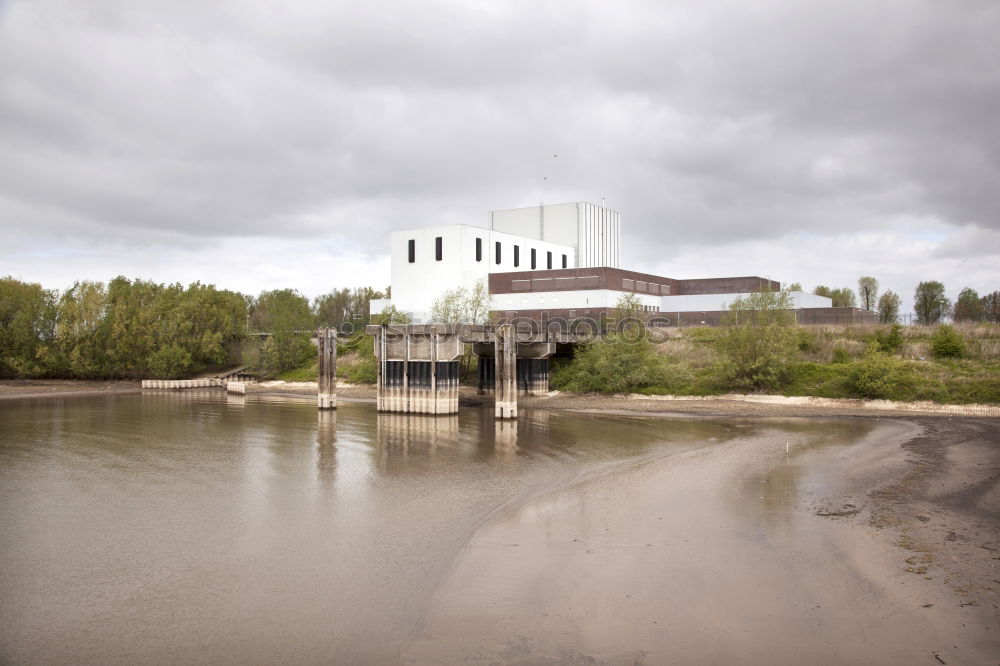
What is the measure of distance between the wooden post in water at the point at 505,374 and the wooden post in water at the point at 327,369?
14519 millimetres

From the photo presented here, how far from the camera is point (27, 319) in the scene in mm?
83625

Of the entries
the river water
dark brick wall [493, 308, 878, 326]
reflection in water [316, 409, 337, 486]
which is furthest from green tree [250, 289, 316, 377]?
the river water

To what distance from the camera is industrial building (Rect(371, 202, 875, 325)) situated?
81.9m

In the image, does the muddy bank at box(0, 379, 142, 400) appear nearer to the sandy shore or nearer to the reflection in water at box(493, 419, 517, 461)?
the reflection in water at box(493, 419, 517, 461)

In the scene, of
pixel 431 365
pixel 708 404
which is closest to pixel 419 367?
pixel 431 365

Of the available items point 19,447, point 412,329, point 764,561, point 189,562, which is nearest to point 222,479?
point 189,562

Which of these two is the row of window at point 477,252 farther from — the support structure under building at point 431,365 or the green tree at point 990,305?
the green tree at point 990,305

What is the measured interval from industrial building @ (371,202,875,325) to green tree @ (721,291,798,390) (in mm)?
23709

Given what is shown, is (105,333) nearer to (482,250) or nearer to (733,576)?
(482,250)

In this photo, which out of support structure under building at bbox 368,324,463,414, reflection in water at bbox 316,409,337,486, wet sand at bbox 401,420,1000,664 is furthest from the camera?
support structure under building at bbox 368,324,463,414

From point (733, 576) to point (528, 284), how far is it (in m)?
71.9

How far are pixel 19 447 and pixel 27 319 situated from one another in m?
58.5

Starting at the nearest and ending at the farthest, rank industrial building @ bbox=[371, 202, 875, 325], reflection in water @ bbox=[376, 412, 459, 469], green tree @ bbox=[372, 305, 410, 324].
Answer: reflection in water @ bbox=[376, 412, 459, 469], industrial building @ bbox=[371, 202, 875, 325], green tree @ bbox=[372, 305, 410, 324]

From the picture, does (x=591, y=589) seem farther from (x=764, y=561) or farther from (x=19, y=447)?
(x=19, y=447)
